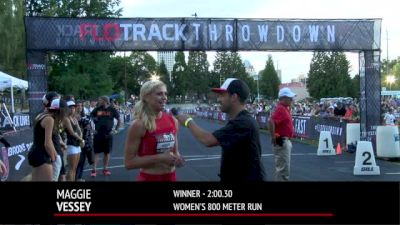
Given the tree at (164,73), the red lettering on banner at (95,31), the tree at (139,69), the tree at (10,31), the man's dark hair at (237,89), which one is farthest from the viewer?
the tree at (139,69)

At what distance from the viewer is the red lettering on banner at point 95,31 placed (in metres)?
17.3

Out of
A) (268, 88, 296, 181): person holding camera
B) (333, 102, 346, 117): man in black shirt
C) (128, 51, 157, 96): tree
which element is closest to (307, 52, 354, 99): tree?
(128, 51, 157, 96): tree

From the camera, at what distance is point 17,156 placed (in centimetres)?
1140

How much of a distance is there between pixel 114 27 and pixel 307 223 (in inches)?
554

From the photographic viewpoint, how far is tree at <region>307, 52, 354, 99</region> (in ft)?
289

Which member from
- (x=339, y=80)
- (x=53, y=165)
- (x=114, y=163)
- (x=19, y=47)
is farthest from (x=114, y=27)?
(x=339, y=80)

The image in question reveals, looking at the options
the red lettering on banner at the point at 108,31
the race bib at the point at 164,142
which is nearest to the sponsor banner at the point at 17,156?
the red lettering on banner at the point at 108,31

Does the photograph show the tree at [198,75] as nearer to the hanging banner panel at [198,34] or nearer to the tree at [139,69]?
the tree at [139,69]

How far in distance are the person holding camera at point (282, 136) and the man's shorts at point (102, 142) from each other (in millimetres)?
4860

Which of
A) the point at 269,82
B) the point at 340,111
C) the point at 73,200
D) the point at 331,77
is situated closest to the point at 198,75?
the point at 269,82

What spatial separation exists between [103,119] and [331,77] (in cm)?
8044

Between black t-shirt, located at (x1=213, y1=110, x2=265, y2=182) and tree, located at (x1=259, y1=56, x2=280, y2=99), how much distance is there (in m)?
95.5

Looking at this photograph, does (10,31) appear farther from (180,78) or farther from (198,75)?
(180,78)

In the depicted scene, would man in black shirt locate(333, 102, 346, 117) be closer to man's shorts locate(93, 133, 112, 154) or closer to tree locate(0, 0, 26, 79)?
man's shorts locate(93, 133, 112, 154)
